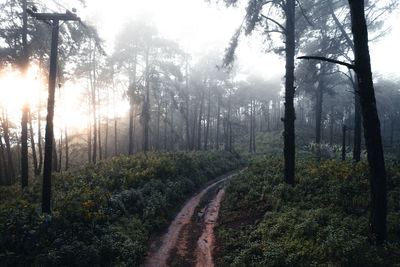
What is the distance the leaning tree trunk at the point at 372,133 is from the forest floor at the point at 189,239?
4.93 metres

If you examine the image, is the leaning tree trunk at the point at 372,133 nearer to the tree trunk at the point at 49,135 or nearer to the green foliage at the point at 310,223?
the green foliage at the point at 310,223

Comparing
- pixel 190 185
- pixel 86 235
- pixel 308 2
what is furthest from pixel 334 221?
pixel 308 2

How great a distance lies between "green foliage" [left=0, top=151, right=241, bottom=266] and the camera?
21.1 ft

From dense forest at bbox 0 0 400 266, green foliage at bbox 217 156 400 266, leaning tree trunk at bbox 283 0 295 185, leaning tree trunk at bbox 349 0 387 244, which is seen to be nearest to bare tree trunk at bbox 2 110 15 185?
dense forest at bbox 0 0 400 266

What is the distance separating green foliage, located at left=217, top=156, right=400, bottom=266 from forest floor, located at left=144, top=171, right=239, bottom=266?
570 millimetres

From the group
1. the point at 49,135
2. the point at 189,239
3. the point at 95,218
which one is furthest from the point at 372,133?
the point at 49,135

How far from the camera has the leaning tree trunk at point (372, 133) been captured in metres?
4.95

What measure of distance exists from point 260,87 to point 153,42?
87.2 feet

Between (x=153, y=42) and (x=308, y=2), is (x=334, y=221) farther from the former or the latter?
(x=153, y=42)

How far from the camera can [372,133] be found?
4.98 meters

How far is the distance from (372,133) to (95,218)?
905 centimetres

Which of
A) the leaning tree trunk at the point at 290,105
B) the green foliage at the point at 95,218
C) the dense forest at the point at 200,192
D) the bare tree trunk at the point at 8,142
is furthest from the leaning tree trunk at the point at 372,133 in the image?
the bare tree trunk at the point at 8,142

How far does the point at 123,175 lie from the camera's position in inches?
524

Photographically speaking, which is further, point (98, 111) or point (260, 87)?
point (260, 87)
